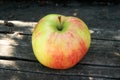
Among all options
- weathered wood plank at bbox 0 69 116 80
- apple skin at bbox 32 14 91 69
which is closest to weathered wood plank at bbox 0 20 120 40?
apple skin at bbox 32 14 91 69

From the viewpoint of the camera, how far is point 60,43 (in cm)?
163

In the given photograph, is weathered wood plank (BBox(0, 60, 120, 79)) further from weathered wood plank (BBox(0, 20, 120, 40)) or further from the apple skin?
weathered wood plank (BBox(0, 20, 120, 40))

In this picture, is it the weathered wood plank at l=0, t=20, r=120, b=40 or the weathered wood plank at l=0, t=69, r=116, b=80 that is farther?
the weathered wood plank at l=0, t=20, r=120, b=40

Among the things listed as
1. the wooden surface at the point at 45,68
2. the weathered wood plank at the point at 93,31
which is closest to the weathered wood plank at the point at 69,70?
the wooden surface at the point at 45,68

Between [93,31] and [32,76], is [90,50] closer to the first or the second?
[93,31]

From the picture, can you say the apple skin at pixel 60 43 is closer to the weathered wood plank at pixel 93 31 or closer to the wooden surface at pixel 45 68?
the wooden surface at pixel 45 68

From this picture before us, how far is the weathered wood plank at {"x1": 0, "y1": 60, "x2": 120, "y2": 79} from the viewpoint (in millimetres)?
1694

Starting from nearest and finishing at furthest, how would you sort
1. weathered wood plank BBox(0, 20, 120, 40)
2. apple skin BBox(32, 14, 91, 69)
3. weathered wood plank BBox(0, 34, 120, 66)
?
apple skin BBox(32, 14, 91, 69)
weathered wood plank BBox(0, 34, 120, 66)
weathered wood plank BBox(0, 20, 120, 40)

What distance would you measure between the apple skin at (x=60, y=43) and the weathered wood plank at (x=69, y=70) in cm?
4

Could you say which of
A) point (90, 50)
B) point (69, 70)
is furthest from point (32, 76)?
point (90, 50)

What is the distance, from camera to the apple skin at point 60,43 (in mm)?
1641

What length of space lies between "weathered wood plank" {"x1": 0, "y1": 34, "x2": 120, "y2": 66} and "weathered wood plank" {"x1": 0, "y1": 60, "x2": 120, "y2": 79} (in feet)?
0.18

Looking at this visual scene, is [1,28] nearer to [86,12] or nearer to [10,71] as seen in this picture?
[10,71]

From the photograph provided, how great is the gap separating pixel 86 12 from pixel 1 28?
2.64 metres
